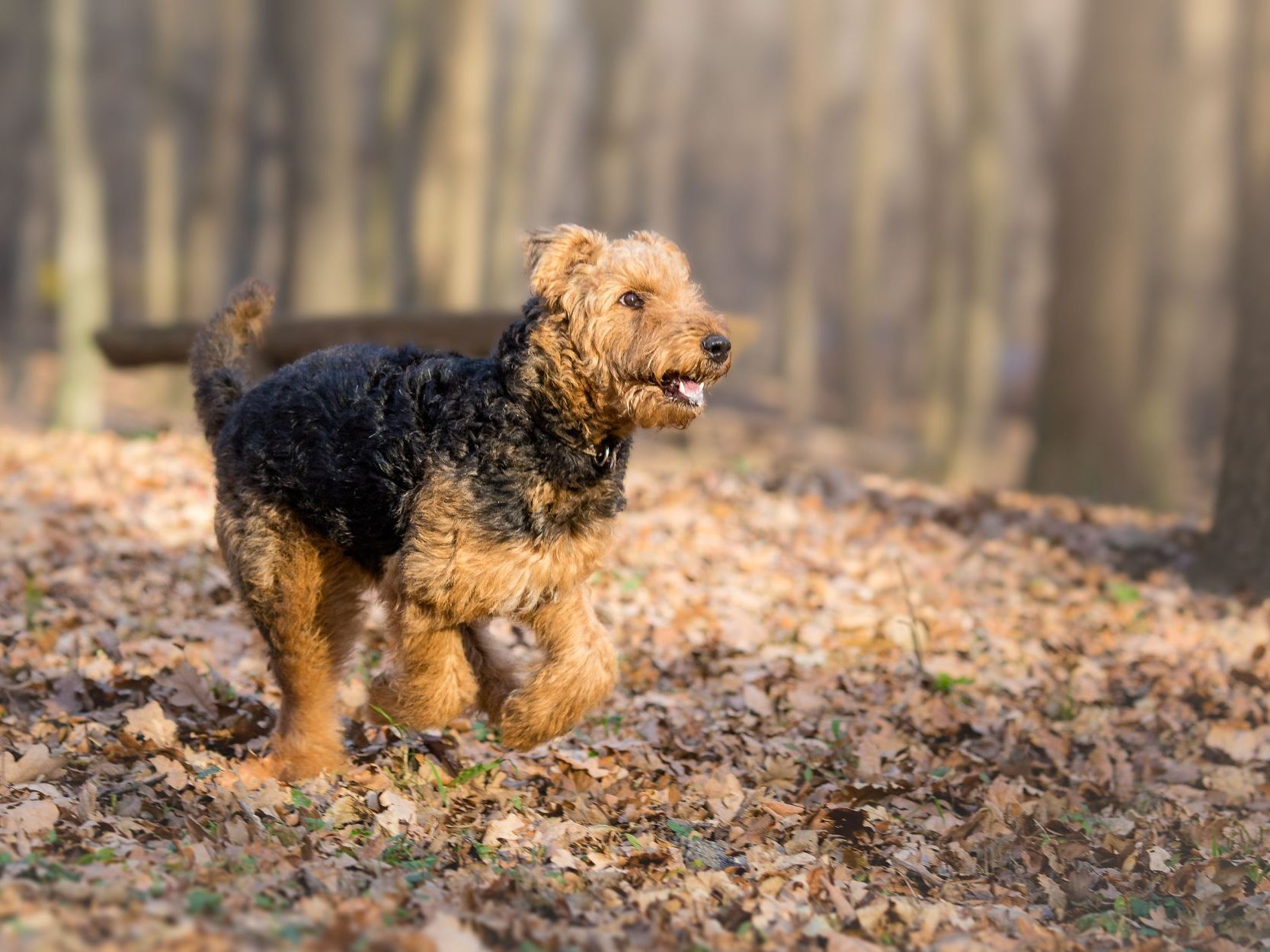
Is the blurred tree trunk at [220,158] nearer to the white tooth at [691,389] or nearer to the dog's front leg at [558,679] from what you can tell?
the dog's front leg at [558,679]

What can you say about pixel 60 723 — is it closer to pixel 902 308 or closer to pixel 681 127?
pixel 681 127

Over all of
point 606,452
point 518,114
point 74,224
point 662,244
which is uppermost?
point 518,114

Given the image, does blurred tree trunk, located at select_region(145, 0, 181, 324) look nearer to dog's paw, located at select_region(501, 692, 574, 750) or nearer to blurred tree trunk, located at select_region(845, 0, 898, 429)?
blurred tree trunk, located at select_region(845, 0, 898, 429)

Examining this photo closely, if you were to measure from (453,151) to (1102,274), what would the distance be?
25.1ft

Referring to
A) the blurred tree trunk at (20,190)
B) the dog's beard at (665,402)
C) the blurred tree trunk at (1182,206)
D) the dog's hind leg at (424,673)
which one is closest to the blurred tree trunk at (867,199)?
the blurred tree trunk at (1182,206)

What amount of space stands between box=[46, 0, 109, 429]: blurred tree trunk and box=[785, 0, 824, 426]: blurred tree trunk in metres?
12.1

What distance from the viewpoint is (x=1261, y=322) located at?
321 inches

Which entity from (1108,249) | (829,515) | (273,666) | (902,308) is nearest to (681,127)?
(902,308)

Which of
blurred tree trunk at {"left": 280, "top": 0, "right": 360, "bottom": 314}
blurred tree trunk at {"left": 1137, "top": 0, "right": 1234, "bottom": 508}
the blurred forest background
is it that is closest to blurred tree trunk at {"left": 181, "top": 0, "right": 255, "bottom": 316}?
the blurred forest background

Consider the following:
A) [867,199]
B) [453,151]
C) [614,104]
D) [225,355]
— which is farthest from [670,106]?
[225,355]

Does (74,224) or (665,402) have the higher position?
(74,224)

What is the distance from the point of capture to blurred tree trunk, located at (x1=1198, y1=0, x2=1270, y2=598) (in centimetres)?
781

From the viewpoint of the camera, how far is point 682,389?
4.25m

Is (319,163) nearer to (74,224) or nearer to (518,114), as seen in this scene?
(74,224)
